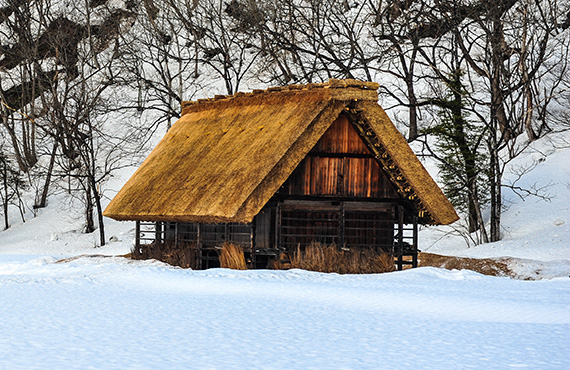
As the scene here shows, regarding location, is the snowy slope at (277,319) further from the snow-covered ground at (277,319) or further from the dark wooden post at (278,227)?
the dark wooden post at (278,227)

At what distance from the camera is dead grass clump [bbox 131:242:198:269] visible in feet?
70.3

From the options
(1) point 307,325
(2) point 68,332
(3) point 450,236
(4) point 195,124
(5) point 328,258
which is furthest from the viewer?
(3) point 450,236

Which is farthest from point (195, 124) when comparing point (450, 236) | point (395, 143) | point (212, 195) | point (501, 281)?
point (450, 236)

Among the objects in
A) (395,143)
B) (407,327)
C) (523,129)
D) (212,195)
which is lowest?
(407,327)

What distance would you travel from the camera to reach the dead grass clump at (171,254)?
70.3 ft

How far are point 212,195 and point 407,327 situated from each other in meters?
9.32

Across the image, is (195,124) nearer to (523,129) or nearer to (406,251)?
(406,251)

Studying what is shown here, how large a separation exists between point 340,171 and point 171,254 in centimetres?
555

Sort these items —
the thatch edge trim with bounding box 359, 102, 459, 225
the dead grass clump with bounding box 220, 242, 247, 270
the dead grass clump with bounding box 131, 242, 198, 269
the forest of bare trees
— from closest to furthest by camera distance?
1. the thatch edge trim with bounding box 359, 102, 459, 225
2. the dead grass clump with bounding box 220, 242, 247, 270
3. the dead grass clump with bounding box 131, 242, 198, 269
4. the forest of bare trees

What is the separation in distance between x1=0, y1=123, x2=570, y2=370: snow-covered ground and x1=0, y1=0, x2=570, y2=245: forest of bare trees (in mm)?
10430

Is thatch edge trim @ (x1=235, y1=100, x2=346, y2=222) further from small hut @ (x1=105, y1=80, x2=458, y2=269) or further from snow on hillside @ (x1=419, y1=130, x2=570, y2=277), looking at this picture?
snow on hillside @ (x1=419, y1=130, x2=570, y2=277)

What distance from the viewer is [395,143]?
2002 centimetres

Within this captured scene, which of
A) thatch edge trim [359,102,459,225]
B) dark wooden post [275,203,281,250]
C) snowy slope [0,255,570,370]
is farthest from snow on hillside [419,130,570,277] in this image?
snowy slope [0,255,570,370]

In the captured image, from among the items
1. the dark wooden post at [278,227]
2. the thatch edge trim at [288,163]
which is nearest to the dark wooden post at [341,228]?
the dark wooden post at [278,227]
